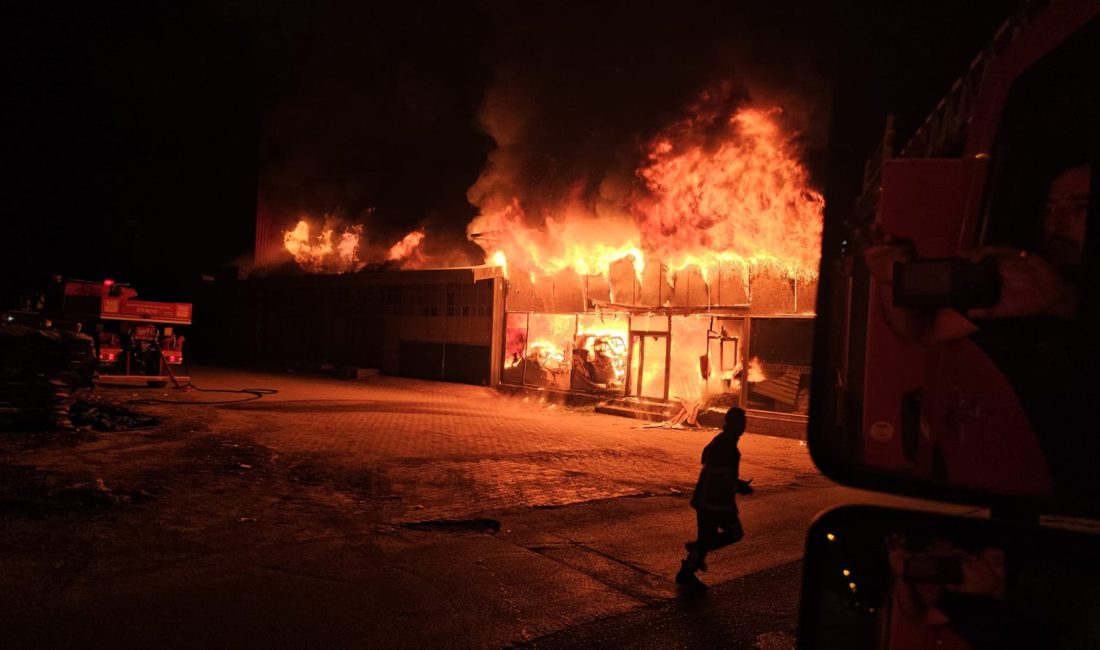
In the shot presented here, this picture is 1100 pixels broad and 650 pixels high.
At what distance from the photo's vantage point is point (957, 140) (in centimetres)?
160

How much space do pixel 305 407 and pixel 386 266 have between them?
511 inches

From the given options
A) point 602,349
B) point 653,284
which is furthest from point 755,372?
point 602,349

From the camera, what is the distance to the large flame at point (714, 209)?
551 inches

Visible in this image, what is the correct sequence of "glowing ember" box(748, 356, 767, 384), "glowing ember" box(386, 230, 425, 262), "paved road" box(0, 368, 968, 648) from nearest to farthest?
"paved road" box(0, 368, 968, 648), "glowing ember" box(748, 356, 767, 384), "glowing ember" box(386, 230, 425, 262)

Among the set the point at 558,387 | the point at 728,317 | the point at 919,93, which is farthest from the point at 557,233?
the point at 919,93

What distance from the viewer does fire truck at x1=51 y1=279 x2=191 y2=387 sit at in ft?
55.2

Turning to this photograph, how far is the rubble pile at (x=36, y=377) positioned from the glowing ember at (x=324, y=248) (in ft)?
68.6

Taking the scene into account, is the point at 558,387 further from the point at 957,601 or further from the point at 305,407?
the point at 957,601

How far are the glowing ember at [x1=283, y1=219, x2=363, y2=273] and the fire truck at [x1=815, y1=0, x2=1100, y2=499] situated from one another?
31.0m

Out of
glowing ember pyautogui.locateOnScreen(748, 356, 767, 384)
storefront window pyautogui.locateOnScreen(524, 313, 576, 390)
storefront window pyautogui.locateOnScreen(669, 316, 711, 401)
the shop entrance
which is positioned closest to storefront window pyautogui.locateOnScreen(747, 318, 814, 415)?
glowing ember pyautogui.locateOnScreen(748, 356, 767, 384)

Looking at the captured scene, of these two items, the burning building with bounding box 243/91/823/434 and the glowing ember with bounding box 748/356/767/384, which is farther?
the glowing ember with bounding box 748/356/767/384

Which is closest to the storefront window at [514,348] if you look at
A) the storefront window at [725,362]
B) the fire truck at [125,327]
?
the storefront window at [725,362]

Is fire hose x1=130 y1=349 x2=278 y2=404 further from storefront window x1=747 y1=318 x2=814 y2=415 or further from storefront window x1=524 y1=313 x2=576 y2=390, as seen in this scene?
storefront window x1=747 y1=318 x2=814 y2=415

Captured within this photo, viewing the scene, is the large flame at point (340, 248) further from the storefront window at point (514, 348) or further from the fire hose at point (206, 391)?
the fire hose at point (206, 391)
